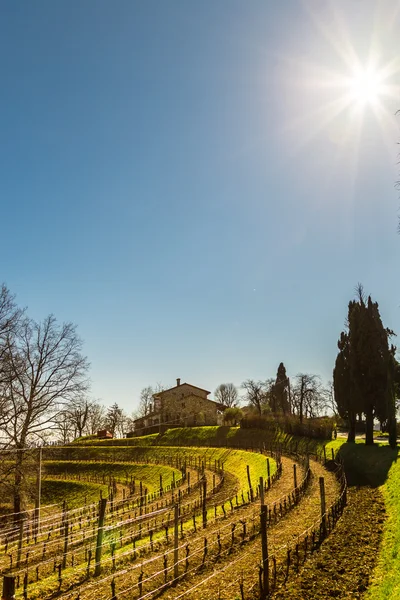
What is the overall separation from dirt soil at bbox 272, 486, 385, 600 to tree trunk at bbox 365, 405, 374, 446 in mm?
16750

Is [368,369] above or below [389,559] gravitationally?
above

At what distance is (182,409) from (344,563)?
66354 millimetres

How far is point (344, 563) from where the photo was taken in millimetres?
11719

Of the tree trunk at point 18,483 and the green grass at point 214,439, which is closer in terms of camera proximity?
the tree trunk at point 18,483

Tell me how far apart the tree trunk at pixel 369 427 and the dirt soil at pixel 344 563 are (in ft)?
55.0

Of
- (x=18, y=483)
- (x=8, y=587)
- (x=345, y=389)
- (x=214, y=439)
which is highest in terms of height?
(x=345, y=389)

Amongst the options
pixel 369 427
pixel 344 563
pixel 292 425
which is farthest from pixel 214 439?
pixel 344 563

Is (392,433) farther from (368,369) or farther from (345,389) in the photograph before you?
(345,389)

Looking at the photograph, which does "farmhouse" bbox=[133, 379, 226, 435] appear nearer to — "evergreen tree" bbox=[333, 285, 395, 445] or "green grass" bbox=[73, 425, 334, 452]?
"green grass" bbox=[73, 425, 334, 452]

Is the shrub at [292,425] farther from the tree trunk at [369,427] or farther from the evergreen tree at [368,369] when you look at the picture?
the tree trunk at [369,427]

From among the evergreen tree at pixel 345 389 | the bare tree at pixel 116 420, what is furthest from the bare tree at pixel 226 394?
the evergreen tree at pixel 345 389

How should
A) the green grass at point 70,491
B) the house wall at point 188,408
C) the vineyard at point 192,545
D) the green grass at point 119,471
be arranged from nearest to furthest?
the vineyard at point 192,545 < the green grass at point 70,491 < the green grass at point 119,471 < the house wall at point 188,408

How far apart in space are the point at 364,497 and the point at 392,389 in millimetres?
14059

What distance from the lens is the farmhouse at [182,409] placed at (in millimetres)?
73812
